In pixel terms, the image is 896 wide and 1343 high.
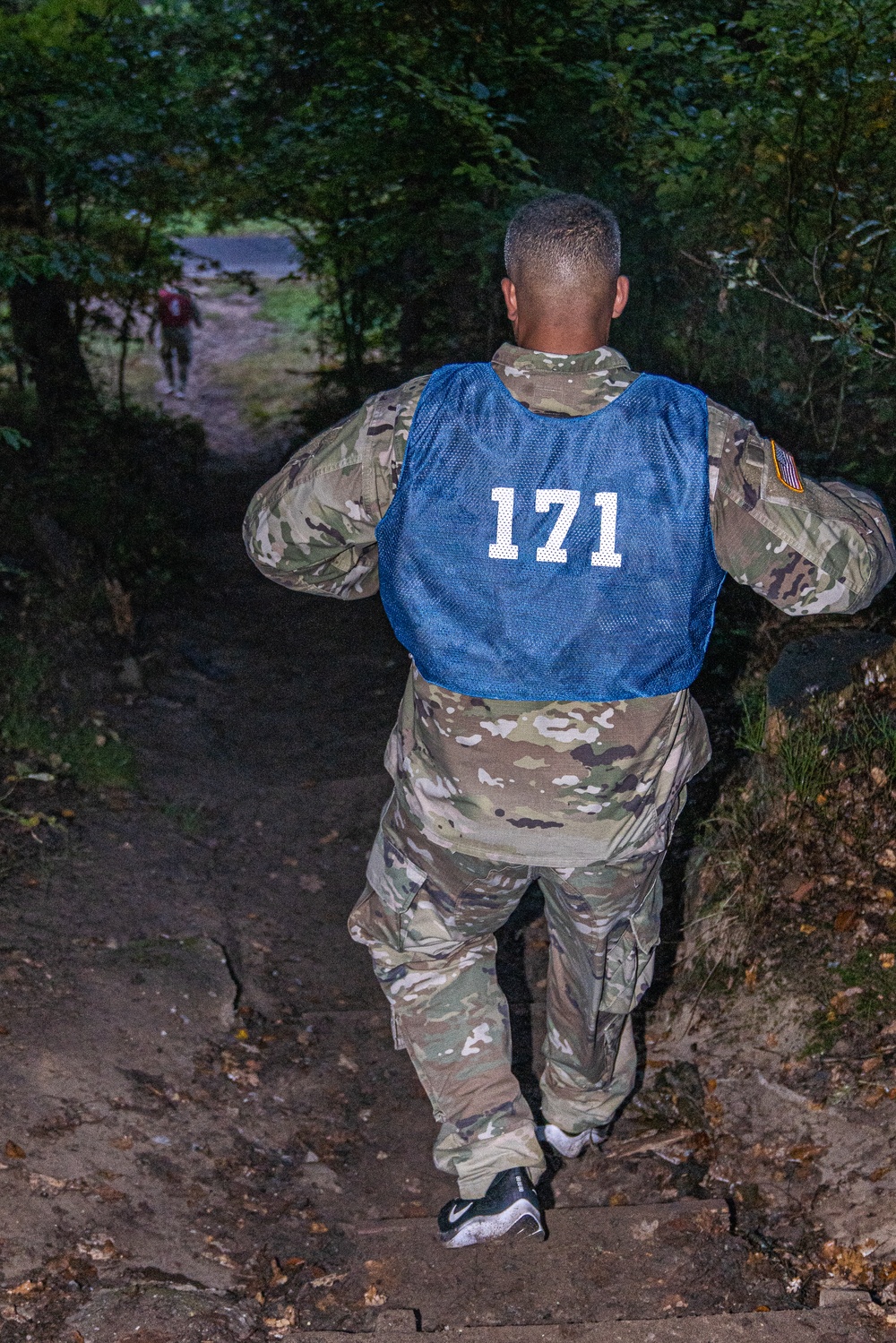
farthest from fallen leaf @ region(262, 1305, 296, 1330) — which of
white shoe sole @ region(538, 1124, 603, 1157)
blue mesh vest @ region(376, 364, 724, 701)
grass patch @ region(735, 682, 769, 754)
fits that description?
grass patch @ region(735, 682, 769, 754)

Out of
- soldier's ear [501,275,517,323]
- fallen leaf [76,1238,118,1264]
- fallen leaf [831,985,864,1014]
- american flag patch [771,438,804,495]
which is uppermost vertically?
soldier's ear [501,275,517,323]

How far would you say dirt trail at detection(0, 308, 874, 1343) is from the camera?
2.71 m

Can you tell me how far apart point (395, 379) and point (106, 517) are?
3.35 m

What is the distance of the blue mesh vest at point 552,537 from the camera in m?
2.43

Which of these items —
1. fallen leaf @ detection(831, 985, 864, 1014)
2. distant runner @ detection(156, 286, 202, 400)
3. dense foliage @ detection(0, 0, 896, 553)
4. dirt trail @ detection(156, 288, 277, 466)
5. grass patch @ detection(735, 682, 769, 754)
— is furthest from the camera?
distant runner @ detection(156, 286, 202, 400)

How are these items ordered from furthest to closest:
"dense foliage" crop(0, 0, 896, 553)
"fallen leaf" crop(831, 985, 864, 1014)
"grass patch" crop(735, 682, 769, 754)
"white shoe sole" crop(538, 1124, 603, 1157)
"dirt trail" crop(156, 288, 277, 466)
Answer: "dirt trail" crop(156, 288, 277, 466)
"dense foliage" crop(0, 0, 896, 553)
"grass patch" crop(735, 682, 769, 754)
"fallen leaf" crop(831, 985, 864, 1014)
"white shoe sole" crop(538, 1124, 603, 1157)

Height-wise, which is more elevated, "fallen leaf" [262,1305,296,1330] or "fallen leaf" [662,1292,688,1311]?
"fallen leaf" [662,1292,688,1311]

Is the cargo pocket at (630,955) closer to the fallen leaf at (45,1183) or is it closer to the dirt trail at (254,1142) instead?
the dirt trail at (254,1142)

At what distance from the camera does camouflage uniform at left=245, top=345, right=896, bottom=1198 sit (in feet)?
8.21

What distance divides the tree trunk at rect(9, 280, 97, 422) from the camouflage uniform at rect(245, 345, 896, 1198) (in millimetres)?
7888

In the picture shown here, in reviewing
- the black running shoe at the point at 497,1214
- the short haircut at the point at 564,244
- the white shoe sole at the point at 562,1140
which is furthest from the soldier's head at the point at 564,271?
the white shoe sole at the point at 562,1140

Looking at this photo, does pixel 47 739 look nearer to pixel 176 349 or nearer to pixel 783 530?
pixel 783 530

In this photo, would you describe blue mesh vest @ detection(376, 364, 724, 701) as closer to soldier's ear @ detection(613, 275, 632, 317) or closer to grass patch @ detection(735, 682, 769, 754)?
soldier's ear @ detection(613, 275, 632, 317)

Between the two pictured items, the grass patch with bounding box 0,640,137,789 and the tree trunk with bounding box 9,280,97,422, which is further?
the tree trunk with bounding box 9,280,97,422
